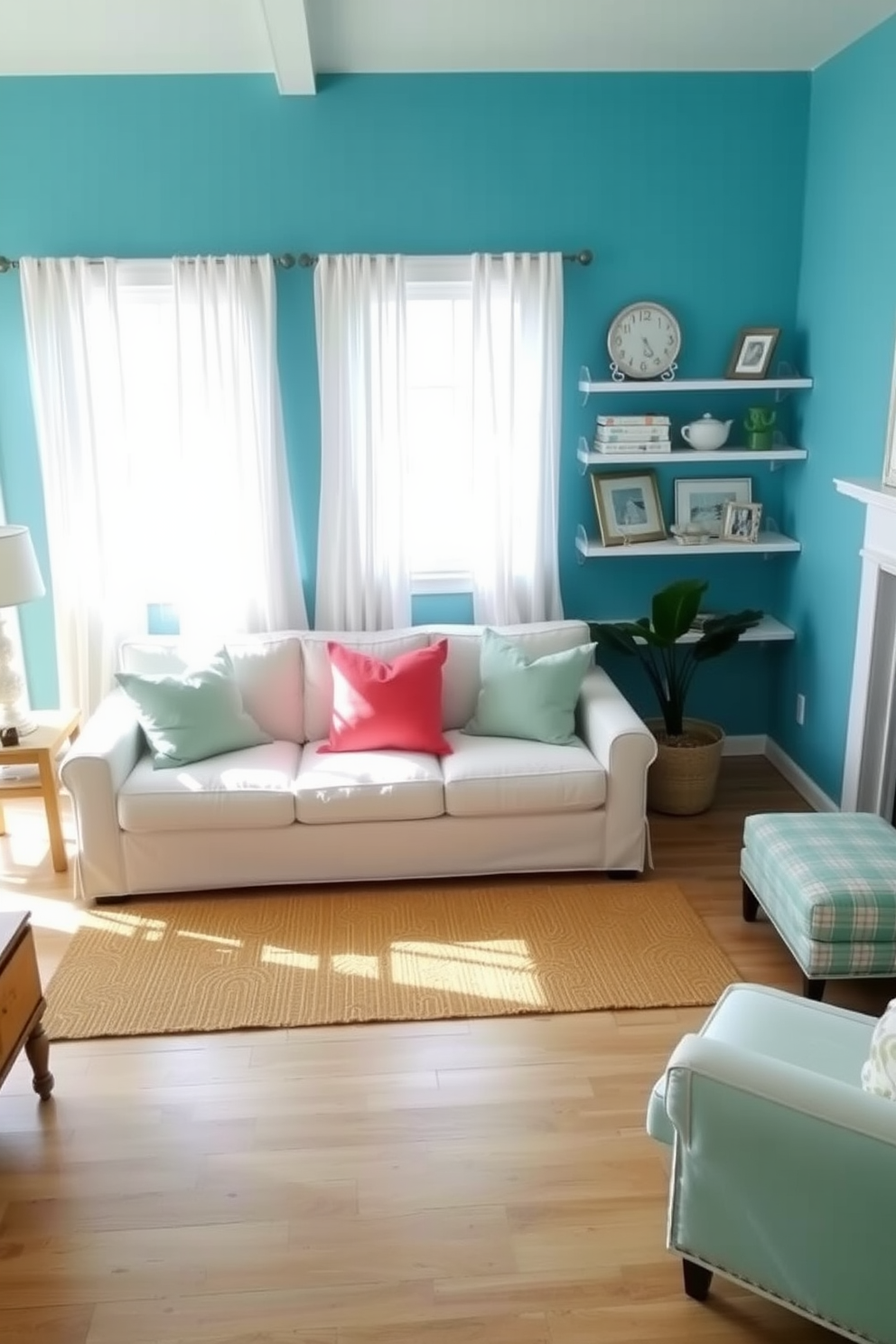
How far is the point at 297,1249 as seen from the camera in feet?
7.52

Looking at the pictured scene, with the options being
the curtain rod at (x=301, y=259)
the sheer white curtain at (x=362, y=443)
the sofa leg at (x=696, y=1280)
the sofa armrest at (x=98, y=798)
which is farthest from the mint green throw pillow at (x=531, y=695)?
the sofa leg at (x=696, y=1280)

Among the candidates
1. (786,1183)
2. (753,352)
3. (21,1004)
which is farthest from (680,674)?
(21,1004)

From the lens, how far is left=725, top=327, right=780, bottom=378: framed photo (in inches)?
167

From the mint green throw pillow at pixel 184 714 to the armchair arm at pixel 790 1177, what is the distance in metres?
2.30

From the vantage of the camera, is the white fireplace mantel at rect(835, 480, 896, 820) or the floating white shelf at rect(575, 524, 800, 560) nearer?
the white fireplace mantel at rect(835, 480, 896, 820)

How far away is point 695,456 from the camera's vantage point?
169 inches

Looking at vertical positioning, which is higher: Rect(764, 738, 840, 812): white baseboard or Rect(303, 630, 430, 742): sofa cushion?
Rect(303, 630, 430, 742): sofa cushion

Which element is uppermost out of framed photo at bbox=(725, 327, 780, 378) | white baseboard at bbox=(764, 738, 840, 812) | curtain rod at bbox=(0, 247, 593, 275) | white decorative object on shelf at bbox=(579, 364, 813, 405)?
curtain rod at bbox=(0, 247, 593, 275)

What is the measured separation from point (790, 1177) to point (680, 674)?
273cm

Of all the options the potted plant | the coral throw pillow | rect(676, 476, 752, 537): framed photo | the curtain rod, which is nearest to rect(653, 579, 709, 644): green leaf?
the potted plant

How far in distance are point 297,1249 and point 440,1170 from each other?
0.38m

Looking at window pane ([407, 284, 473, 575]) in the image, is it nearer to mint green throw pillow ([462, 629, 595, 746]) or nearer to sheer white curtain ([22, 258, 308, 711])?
sheer white curtain ([22, 258, 308, 711])

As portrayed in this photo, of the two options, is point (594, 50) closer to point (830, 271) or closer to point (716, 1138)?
point (830, 271)

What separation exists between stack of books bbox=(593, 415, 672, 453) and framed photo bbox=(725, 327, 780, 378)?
369 mm
